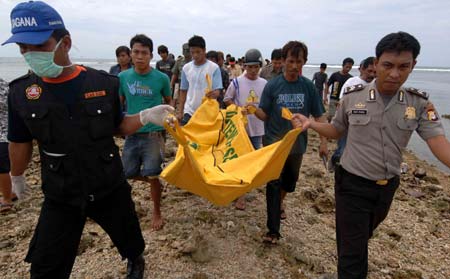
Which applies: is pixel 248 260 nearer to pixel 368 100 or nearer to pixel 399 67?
pixel 368 100

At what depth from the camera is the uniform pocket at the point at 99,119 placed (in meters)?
1.96

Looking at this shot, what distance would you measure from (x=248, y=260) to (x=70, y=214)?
1.75m

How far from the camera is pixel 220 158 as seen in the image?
10.9ft

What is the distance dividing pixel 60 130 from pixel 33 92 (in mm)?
274

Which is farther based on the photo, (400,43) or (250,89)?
(250,89)

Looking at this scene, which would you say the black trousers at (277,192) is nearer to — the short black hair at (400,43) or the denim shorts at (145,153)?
the denim shorts at (145,153)

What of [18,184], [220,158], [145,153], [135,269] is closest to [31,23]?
[18,184]

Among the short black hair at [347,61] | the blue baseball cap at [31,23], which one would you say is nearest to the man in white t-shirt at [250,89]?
the blue baseball cap at [31,23]

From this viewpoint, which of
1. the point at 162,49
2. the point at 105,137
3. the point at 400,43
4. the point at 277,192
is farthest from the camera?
the point at 162,49

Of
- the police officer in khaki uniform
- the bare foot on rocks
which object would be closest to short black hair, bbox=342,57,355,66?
the police officer in khaki uniform

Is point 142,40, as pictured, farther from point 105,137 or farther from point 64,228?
point 64,228

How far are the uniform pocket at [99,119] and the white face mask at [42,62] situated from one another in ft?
0.92

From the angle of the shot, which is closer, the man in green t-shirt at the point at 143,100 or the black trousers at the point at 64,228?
the black trousers at the point at 64,228

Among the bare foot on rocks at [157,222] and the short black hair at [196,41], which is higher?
the short black hair at [196,41]
